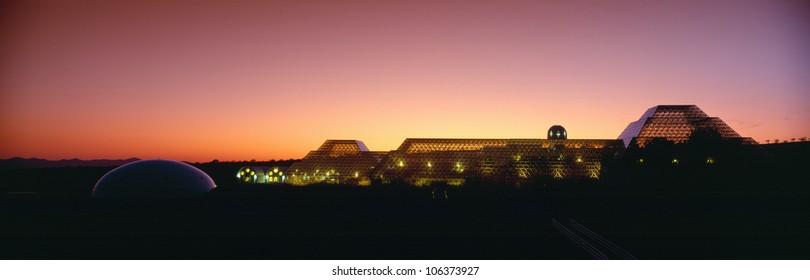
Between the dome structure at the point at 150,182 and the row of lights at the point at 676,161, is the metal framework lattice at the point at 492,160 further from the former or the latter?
the dome structure at the point at 150,182

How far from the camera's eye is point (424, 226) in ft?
60.7

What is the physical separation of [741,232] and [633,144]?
88.5 feet

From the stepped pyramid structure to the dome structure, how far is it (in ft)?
117

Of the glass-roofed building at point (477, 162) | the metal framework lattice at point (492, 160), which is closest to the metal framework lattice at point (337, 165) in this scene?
the glass-roofed building at point (477, 162)

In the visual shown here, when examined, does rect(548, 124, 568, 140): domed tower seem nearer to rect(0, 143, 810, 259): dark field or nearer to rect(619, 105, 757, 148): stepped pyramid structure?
rect(619, 105, 757, 148): stepped pyramid structure

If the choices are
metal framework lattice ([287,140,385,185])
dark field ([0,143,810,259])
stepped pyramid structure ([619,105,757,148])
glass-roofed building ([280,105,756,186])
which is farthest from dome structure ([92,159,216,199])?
stepped pyramid structure ([619,105,757,148])

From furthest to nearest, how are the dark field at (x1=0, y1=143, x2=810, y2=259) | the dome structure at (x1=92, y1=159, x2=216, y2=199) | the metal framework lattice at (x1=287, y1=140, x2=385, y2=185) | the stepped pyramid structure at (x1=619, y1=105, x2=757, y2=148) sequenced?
the metal framework lattice at (x1=287, y1=140, x2=385, y2=185)
the stepped pyramid structure at (x1=619, y1=105, x2=757, y2=148)
the dome structure at (x1=92, y1=159, x2=216, y2=199)
the dark field at (x1=0, y1=143, x2=810, y2=259)

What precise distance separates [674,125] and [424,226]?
34563mm

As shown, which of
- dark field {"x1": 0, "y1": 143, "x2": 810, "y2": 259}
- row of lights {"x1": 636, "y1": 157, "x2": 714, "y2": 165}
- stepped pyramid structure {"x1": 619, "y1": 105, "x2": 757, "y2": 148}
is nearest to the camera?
dark field {"x1": 0, "y1": 143, "x2": 810, "y2": 259}

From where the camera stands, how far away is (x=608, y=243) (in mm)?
14805

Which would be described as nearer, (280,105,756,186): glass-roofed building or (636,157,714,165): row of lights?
(636,157,714,165): row of lights

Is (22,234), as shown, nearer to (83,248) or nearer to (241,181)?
(83,248)

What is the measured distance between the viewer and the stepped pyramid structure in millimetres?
42219

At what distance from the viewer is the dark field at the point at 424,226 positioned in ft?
44.2
